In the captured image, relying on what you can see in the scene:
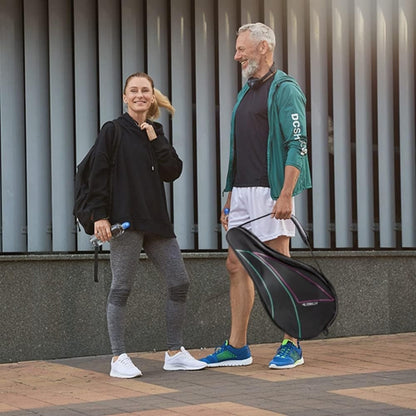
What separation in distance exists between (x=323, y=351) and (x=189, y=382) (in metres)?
1.85

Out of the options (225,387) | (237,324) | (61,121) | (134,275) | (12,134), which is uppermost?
(61,121)

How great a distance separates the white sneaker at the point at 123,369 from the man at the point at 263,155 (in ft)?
2.02

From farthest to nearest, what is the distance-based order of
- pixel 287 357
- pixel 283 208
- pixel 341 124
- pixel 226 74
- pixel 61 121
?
pixel 341 124
pixel 226 74
pixel 61 121
pixel 287 357
pixel 283 208

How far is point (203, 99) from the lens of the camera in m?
9.12

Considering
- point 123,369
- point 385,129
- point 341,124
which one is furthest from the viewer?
point 385,129

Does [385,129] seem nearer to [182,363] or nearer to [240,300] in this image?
[240,300]

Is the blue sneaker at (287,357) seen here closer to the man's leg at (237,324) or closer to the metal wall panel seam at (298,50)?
the man's leg at (237,324)

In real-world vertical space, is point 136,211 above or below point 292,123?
below

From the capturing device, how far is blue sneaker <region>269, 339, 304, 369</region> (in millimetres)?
7129

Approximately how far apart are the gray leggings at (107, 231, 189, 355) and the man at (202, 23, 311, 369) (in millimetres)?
365

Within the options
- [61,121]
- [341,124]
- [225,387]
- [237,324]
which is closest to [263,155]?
[237,324]

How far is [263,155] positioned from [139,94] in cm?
91

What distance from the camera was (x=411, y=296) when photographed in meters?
9.49

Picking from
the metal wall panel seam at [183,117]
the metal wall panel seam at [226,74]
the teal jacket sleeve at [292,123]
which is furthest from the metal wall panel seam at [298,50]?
the teal jacket sleeve at [292,123]
